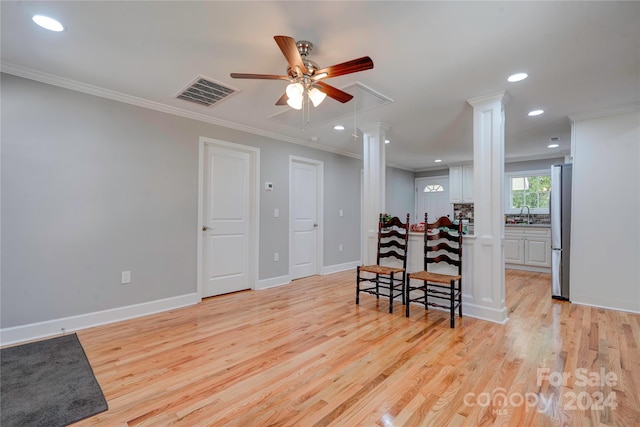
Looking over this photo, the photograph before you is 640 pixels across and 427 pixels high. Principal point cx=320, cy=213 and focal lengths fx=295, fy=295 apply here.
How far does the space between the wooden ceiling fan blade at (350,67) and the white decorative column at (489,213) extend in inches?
73.7

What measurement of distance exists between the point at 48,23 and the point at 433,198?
7657mm

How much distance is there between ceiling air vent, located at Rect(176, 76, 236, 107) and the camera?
2.83 meters

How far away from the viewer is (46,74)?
8.73 feet

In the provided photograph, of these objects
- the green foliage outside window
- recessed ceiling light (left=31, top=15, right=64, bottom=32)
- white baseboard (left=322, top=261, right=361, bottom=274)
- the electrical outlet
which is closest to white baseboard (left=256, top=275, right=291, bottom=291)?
white baseboard (left=322, top=261, right=361, bottom=274)

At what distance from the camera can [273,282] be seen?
459cm

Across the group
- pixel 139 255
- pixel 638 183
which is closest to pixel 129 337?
pixel 139 255

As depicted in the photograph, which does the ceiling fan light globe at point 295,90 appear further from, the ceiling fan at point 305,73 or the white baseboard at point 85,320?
the white baseboard at point 85,320

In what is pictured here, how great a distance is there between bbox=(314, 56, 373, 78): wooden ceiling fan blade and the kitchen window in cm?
610

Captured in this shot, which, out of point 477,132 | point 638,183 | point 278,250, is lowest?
point 278,250

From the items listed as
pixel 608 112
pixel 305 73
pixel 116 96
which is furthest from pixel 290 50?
pixel 608 112

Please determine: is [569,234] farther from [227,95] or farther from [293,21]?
[227,95]

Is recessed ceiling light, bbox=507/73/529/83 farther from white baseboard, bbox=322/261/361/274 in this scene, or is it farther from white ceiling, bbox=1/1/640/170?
white baseboard, bbox=322/261/361/274

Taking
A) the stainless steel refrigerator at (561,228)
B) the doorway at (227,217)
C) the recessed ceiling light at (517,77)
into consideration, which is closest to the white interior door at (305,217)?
the doorway at (227,217)

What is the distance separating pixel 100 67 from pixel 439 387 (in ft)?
12.0
